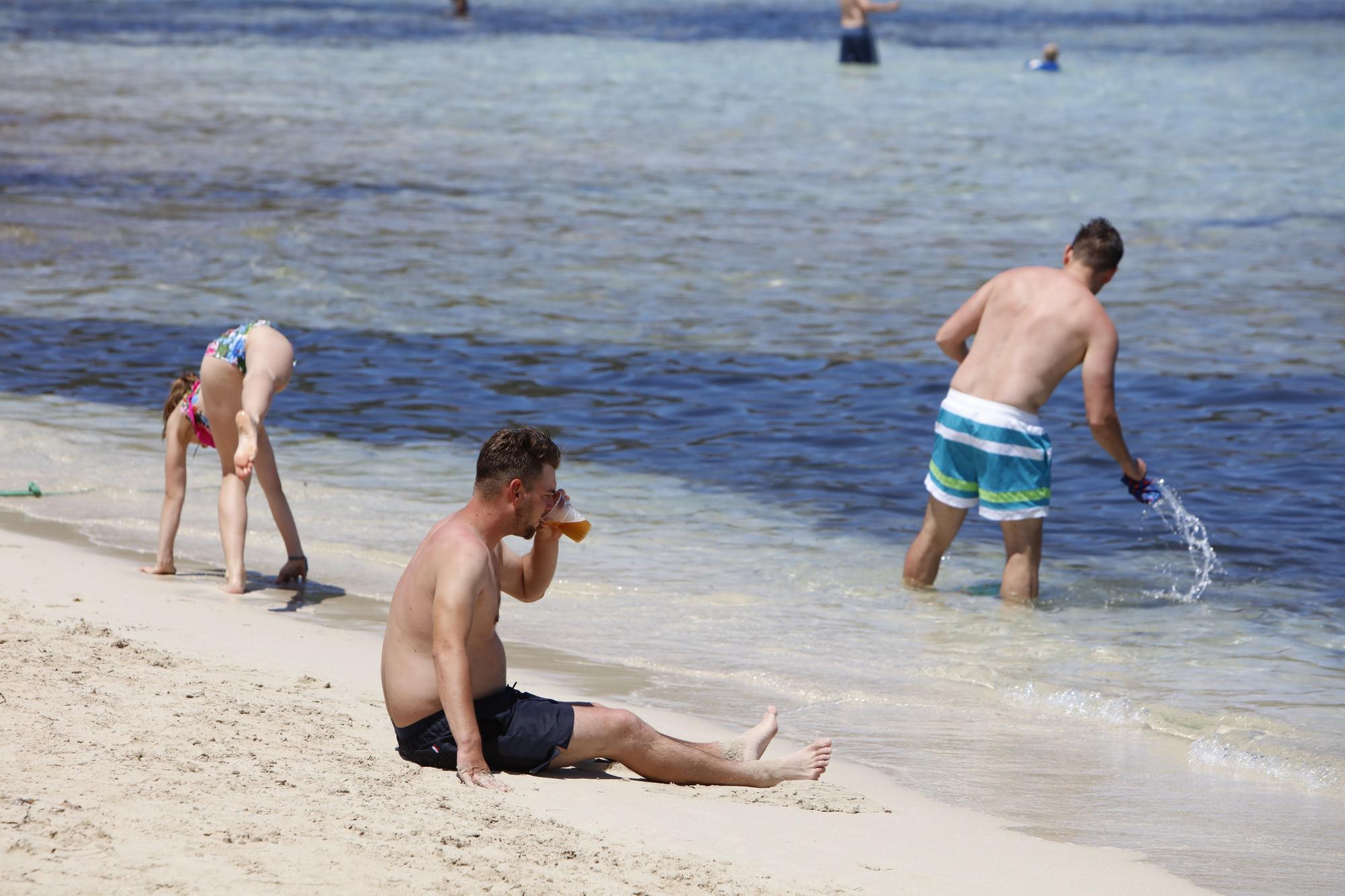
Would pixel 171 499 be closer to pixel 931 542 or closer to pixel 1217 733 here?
pixel 931 542

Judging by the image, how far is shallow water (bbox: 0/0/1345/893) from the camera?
598 centimetres

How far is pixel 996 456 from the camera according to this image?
6.79 m

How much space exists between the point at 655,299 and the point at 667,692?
867 centimetres

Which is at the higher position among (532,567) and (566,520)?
(566,520)

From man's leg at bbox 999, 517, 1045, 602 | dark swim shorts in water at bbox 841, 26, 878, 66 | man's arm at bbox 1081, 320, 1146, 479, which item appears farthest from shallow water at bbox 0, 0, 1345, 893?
dark swim shorts in water at bbox 841, 26, 878, 66

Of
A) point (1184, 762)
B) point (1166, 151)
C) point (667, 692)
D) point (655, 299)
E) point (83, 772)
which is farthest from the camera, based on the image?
point (1166, 151)

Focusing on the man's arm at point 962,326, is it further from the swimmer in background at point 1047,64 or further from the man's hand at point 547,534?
the swimmer in background at point 1047,64

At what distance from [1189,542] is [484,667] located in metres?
5.07

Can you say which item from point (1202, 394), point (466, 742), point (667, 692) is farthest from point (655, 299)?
point (466, 742)

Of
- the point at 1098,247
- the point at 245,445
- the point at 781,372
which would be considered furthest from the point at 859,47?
the point at 245,445

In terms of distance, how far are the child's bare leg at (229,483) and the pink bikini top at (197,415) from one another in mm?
117

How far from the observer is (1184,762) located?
17.8ft

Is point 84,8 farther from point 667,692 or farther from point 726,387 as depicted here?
point 667,692

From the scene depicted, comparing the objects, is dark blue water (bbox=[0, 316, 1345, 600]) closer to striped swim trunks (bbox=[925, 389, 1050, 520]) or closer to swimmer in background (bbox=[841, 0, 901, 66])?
striped swim trunks (bbox=[925, 389, 1050, 520])
